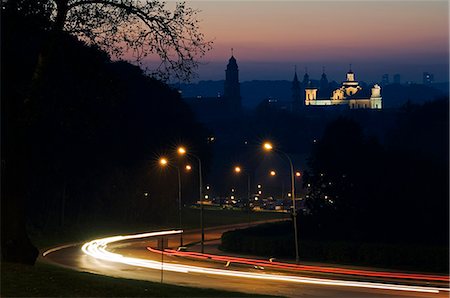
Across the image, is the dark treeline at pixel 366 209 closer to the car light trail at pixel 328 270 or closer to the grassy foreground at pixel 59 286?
the car light trail at pixel 328 270

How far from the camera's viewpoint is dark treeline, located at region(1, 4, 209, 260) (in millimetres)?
24406

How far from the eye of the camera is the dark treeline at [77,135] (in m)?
24.4

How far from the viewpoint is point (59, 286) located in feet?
73.0

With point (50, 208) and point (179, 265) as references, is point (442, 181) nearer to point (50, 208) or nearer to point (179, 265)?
point (179, 265)

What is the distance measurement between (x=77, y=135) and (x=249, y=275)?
27.0 meters

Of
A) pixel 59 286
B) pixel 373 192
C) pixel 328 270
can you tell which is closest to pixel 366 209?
pixel 373 192

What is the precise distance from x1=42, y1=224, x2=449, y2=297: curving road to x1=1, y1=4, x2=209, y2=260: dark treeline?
6315mm

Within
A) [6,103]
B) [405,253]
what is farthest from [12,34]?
[405,253]

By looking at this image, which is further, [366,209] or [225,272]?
[366,209]

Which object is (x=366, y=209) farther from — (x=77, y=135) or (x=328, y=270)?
(x=77, y=135)

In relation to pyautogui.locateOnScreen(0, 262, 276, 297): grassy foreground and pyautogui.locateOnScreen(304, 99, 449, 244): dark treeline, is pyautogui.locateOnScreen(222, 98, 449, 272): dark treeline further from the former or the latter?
pyautogui.locateOnScreen(0, 262, 276, 297): grassy foreground

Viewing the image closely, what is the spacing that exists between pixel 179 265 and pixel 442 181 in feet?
57.5

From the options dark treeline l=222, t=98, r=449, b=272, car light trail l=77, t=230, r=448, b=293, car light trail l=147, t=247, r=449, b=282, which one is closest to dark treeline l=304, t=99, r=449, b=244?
dark treeline l=222, t=98, r=449, b=272

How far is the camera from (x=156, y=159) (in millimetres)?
90250
